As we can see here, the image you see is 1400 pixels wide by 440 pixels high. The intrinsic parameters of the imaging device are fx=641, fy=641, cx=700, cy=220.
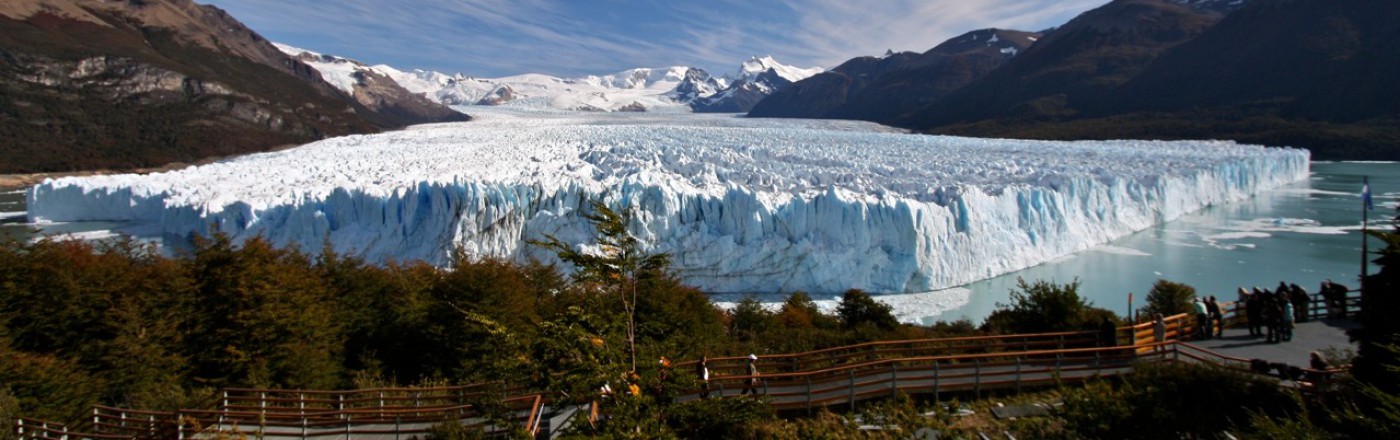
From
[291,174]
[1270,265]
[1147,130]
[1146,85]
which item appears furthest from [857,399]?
[1146,85]

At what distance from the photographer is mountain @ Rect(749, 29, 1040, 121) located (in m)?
105

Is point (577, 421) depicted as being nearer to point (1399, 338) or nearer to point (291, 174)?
point (1399, 338)

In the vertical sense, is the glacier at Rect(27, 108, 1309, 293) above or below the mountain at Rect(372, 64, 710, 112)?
below

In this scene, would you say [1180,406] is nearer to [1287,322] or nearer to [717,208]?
[1287,322]

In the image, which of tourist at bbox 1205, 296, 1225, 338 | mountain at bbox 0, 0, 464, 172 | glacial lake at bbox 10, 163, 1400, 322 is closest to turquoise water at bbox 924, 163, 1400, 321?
glacial lake at bbox 10, 163, 1400, 322

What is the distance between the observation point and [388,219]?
1758cm

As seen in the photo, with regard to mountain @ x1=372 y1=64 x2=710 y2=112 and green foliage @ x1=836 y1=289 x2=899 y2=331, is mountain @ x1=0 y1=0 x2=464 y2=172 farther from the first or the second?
green foliage @ x1=836 y1=289 x2=899 y2=331

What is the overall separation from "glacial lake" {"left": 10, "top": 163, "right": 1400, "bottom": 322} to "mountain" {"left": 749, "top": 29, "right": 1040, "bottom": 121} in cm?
7542

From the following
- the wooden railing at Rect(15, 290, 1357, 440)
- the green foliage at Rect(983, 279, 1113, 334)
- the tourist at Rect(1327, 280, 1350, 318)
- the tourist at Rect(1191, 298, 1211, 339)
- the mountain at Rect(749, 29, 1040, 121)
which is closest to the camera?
the wooden railing at Rect(15, 290, 1357, 440)

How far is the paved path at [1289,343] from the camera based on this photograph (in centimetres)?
725

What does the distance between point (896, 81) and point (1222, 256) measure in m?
97.4

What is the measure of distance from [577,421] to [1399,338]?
5395mm

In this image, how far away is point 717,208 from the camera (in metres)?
17.0

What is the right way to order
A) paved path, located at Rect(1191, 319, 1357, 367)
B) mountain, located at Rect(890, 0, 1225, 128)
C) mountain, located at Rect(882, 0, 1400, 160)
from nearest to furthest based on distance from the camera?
paved path, located at Rect(1191, 319, 1357, 367) < mountain, located at Rect(882, 0, 1400, 160) < mountain, located at Rect(890, 0, 1225, 128)
